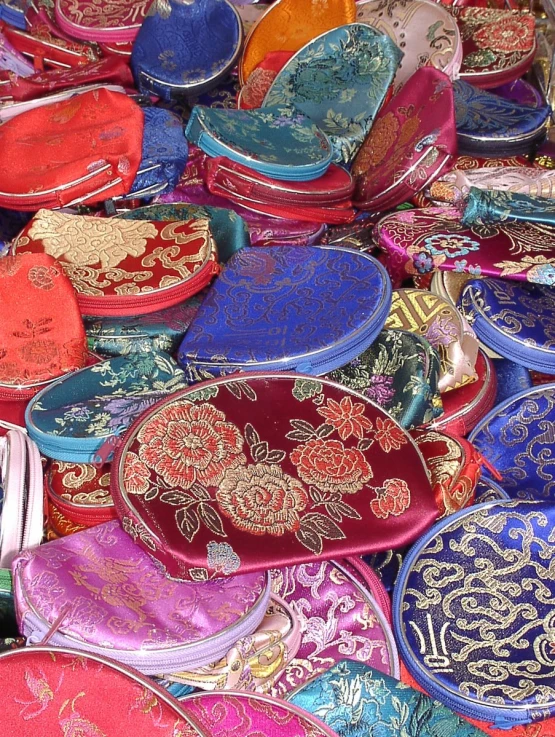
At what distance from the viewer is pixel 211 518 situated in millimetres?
1262

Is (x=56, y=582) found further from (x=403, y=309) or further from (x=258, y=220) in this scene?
(x=258, y=220)

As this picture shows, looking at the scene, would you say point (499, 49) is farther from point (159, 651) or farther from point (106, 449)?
point (159, 651)

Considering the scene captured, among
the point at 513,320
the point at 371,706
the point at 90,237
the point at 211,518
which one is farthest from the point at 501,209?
the point at 371,706

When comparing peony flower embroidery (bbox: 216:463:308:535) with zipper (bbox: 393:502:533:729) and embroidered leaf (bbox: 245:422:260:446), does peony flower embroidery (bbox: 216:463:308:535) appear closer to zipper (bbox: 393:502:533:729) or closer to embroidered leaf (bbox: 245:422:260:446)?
embroidered leaf (bbox: 245:422:260:446)

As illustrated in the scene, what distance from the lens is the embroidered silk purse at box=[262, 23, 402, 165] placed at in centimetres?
222

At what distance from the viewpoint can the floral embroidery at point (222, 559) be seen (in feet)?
3.95

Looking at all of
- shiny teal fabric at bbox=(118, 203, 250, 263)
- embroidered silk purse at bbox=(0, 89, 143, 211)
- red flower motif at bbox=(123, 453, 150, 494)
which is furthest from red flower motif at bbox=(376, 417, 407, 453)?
embroidered silk purse at bbox=(0, 89, 143, 211)

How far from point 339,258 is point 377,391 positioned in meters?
0.33

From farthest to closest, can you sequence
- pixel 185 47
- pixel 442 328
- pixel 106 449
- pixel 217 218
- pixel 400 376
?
pixel 185 47
pixel 217 218
pixel 442 328
pixel 400 376
pixel 106 449

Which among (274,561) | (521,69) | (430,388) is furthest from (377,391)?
(521,69)

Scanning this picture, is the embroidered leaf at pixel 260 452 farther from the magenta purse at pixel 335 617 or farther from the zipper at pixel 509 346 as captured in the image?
the zipper at pixel 509 346

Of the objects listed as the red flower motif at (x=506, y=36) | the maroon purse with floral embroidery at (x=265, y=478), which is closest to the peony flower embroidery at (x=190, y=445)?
the maroon purse with floral embroidery at (x=265, y=478)

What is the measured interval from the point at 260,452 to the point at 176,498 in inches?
6.8

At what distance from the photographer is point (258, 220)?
2018mm
